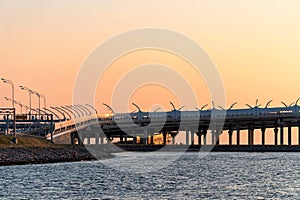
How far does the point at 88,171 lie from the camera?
116562 millimetres

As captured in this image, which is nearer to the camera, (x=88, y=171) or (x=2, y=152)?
(x=88, y=171)

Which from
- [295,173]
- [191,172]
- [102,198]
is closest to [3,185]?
[102,198]

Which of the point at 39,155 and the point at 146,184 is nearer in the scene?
the point at 146,184

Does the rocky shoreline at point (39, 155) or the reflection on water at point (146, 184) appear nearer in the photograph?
the reflection on water at point (146, 184)

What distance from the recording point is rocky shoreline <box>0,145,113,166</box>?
134500mm

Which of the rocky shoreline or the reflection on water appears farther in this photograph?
the rocky shoreline

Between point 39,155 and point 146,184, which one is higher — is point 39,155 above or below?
above

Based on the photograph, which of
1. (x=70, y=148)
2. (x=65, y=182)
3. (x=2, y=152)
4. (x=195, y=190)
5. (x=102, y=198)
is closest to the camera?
(x=102, y=198)

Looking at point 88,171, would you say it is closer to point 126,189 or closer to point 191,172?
point 191,172

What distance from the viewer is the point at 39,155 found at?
14762 centimetres

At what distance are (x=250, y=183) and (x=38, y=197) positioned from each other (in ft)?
90.1

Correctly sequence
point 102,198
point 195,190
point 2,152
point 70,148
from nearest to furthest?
point 102,198, point 195,190, point 2,152, point 70,148

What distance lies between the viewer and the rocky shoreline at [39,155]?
134 meters

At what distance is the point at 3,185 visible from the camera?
8888 centimetres
